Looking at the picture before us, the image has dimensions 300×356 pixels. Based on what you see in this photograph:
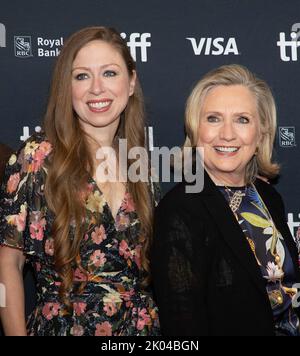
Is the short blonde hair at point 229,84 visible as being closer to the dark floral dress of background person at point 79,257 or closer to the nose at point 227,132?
the nose at point 227,132

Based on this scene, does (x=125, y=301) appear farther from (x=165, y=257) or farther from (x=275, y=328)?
(x=275, y=328)

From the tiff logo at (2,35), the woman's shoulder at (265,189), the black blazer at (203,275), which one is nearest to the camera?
the black blazer at (203,275)

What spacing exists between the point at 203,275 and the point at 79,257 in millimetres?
383

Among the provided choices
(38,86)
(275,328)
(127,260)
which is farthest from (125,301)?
(38,86)

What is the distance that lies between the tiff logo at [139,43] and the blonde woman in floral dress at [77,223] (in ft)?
1.32

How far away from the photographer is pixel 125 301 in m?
2.08

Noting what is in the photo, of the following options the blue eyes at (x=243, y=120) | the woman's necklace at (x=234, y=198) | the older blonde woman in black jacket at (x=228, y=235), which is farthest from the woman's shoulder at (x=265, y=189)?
the blue eyes at (x=243, y=120)

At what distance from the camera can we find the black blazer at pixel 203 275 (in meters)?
1.87

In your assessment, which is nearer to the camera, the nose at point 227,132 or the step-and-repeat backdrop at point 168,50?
the nose at point 227,132

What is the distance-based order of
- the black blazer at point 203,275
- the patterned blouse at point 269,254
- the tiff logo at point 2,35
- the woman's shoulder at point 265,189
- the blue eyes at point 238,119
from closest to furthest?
the black blazer at point 203,275 < the patterned blouse at point 269,254 < the blue eyes at point 238,119 < the woman's shoulder at point 265,189 < the tiff logo at point 2,35

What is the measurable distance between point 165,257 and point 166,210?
135mm

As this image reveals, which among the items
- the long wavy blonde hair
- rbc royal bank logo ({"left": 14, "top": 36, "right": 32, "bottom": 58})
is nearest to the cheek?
the long wavy blonde hair
